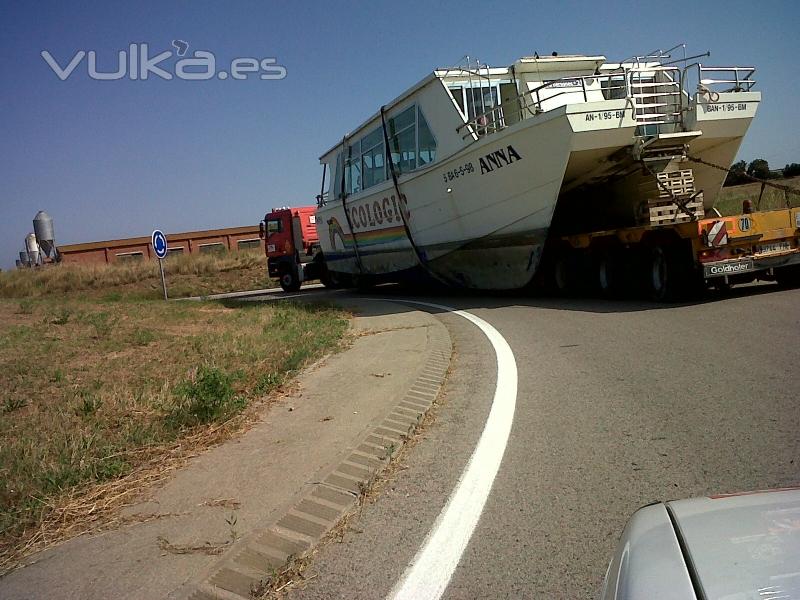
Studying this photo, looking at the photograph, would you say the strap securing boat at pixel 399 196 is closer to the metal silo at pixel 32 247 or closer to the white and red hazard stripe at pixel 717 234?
the white and red hazard stripe at pixel 717 234

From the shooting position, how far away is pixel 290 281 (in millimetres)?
26234

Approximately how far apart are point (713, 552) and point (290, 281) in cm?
2494

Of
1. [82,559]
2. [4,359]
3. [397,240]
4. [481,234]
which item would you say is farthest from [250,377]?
[397,240]

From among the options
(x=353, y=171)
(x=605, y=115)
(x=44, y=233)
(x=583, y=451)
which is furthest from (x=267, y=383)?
(x=44, y=233)

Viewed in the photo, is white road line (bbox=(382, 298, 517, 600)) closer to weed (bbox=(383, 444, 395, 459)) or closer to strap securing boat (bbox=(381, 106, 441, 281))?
weed (bbox=(383, 444, 395, 459))

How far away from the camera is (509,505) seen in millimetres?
3936

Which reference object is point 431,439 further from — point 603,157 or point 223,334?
point 603,157

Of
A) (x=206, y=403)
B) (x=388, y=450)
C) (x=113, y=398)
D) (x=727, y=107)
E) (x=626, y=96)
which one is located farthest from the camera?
(x=727, y=107)

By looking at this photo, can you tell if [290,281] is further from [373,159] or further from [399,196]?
[399,196]

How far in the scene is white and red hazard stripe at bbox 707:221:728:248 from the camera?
10609mm

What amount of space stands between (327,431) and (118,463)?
5.20 feet

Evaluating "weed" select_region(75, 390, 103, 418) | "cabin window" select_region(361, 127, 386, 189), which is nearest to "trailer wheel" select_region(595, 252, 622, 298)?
"cabin window" select_region(361, 127, 386, 189)

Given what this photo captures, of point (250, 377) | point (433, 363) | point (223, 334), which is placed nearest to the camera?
point (250, 377)

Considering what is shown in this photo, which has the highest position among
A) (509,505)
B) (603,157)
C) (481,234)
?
(603,157)
